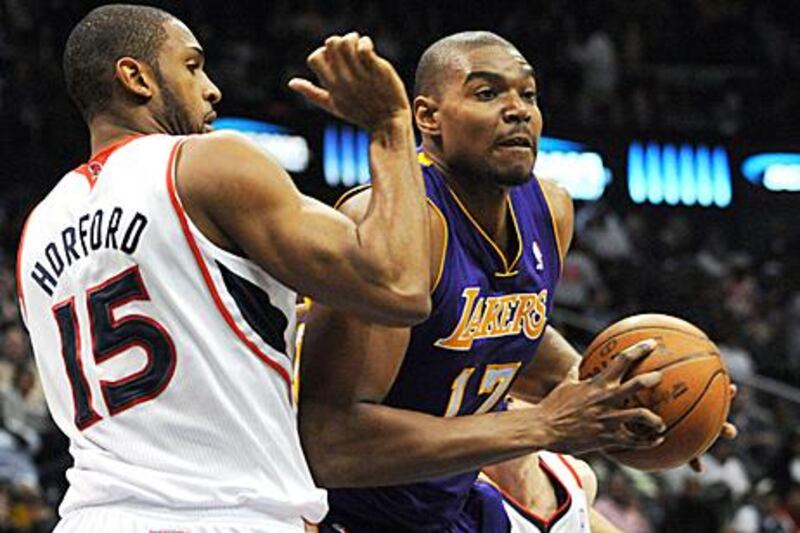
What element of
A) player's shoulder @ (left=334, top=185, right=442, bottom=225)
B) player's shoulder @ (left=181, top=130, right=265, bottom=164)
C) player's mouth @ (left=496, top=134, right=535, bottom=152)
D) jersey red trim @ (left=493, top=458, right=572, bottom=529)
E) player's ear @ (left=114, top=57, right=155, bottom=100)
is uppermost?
player's ear @ (left=114, top=57, right=155, bottom=100)

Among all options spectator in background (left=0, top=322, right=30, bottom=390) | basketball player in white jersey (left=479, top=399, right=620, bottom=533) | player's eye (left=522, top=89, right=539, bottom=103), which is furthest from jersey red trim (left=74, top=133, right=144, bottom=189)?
spectator in background (left=0, top=322, right=30, bottom=390)

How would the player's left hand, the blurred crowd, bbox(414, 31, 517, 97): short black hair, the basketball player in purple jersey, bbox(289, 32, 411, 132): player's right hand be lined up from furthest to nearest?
the blurred crowd < the player's left hand < bbox(414, 31, 517, 97): short black hair < the basketball player in purple jersey < bbox(289, 32, 411, 132): player's right hand

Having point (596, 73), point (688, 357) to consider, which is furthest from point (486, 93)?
point (596, 73)

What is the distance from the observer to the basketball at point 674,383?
418 cm

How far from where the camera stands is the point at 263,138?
15648mm

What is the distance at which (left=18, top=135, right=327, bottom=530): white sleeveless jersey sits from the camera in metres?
3.34

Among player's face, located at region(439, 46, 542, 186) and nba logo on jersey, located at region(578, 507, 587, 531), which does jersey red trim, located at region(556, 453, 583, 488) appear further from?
player's face, located at region(439, 46, 542, 186)

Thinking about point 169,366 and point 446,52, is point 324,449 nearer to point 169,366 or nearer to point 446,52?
point 169,366

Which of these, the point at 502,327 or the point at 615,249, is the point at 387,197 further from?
the point at 615,249

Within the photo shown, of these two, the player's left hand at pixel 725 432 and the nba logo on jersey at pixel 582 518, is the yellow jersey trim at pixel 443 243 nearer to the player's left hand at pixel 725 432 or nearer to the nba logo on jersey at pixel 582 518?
the player's left hand at pixel 725 432

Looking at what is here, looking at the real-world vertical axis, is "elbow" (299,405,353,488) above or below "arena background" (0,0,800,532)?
above

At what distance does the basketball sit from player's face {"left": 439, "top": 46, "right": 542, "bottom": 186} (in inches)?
20.3

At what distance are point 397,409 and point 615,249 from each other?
40.5ft

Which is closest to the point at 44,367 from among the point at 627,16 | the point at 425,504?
the point at 425,504
